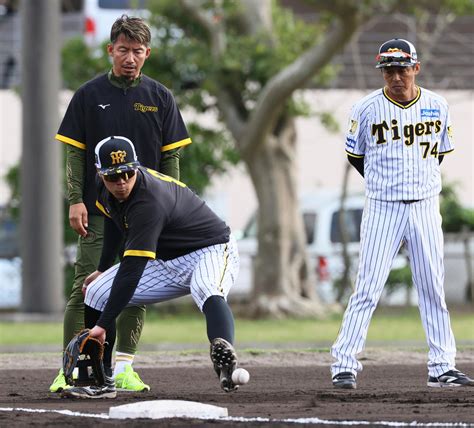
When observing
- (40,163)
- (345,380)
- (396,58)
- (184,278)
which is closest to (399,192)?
(396,58)

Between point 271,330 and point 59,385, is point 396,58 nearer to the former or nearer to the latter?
point 59,385

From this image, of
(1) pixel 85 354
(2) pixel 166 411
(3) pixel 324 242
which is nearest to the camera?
(2) pixel 166 411

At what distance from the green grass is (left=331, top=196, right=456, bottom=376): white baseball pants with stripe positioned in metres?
5.51

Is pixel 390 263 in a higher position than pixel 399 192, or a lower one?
lower

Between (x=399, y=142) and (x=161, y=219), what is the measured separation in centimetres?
164

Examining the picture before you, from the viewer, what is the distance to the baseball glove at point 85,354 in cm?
813

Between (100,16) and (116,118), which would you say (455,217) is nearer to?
(100,16)

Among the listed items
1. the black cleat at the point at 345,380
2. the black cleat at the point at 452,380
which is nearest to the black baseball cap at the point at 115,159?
the black cleat at the point at 345,380

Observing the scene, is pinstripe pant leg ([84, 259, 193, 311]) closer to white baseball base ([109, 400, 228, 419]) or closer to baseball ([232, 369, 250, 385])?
baseball ([232, 369, 250, 385])

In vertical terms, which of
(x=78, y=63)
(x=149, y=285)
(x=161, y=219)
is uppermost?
(x=78, y=63)

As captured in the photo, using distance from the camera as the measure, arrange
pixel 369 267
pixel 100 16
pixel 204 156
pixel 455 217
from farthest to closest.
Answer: pixel 100 16
pixel 455 217
pixel 204 156
pixel 369 267

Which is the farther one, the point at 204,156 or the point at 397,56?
the point at 204,156

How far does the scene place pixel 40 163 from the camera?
1972 cm

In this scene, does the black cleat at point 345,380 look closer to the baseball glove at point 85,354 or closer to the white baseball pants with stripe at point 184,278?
the white baseball pants with stripe at point 184,278
